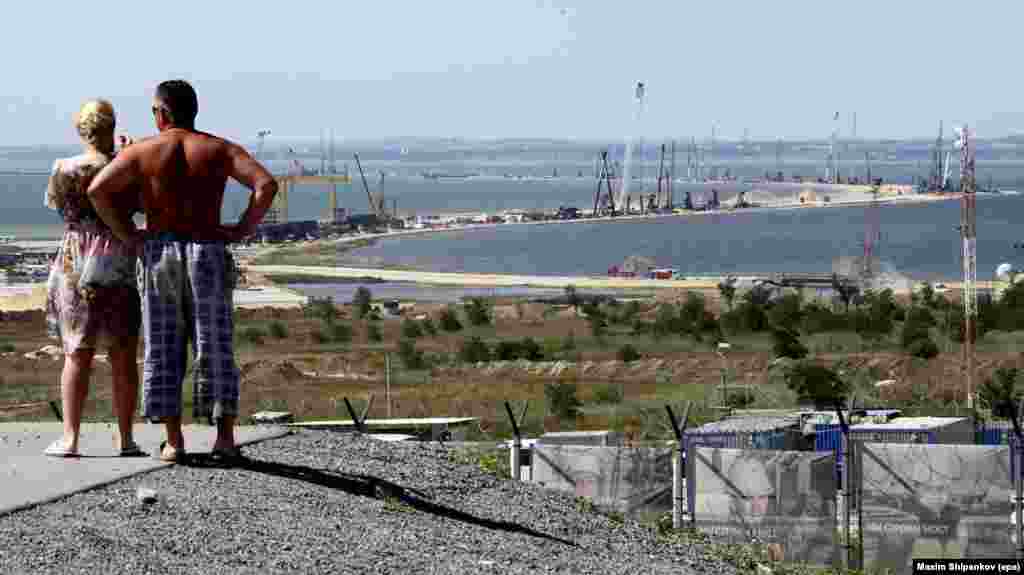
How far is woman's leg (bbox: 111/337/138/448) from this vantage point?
848 cm

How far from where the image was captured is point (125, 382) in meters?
8.52

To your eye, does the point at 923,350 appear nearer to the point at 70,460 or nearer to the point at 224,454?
the point at 224,454

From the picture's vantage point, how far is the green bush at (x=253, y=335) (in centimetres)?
5356

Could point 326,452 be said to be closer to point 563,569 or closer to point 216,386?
point 216,386

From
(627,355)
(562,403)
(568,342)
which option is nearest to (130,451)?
(562,403)

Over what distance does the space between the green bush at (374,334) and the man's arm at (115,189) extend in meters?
45.9

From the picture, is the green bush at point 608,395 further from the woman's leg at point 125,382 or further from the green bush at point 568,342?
the woman's leg at point 125,382

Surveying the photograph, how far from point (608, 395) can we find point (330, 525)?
25.5 m

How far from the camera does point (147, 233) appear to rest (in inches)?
320

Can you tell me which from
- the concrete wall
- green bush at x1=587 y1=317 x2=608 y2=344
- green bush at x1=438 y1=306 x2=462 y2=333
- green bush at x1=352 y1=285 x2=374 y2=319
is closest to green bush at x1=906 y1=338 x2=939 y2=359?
green bush at x1=587 y1=317 x2=608 y2=344

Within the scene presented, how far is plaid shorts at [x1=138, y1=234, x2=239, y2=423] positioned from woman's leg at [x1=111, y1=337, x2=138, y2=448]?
38 centimetres

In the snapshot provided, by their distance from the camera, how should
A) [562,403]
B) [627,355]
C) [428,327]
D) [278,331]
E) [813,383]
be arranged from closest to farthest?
[562,403] → [813,383] → [627,355] → [278,331] → [428,327]

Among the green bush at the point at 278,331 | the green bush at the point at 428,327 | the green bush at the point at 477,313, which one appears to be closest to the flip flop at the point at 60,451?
the green bush at the point at 278,331

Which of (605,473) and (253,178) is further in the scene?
(605,473)
